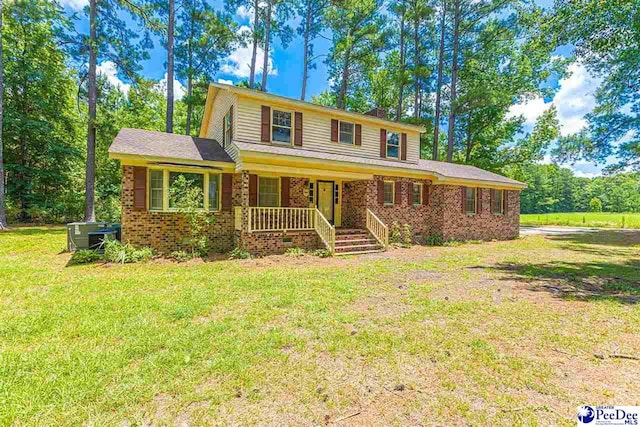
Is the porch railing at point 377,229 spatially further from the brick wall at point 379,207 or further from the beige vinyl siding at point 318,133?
the beige vinyl siding at point 318,133

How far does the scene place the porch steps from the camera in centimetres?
1053

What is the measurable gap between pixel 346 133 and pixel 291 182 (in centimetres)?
396

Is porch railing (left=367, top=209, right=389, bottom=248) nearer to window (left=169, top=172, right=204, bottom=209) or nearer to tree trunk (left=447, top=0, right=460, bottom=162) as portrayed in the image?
window (left=169, top=172, right=204, bottom=209)

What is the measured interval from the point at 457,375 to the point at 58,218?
24907mm

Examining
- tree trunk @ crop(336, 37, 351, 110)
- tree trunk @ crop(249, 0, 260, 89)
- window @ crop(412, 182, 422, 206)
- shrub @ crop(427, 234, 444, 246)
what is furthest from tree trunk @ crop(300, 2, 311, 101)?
shrub @ crop(427, 234, 444, 246)

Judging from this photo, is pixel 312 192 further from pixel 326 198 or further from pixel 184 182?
pixel 184 182

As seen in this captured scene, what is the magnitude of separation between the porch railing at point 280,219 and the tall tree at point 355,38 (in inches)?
608

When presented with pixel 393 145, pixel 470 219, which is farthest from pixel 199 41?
pixel 470 219

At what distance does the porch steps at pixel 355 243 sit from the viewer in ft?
34.5

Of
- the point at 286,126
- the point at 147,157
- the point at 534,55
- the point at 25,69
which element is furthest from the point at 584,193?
the point at 25,69

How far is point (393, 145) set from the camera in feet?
47.5

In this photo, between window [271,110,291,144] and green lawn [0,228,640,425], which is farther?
window [271,110,291,144]

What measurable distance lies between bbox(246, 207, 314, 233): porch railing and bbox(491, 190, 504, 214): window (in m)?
11.6

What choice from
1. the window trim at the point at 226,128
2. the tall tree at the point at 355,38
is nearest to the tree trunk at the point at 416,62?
the tall tree at the point at 355,38
